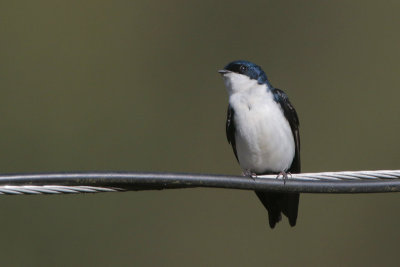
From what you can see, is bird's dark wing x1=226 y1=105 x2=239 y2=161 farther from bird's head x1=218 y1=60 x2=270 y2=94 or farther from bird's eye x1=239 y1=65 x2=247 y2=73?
bird's eye x1=239 y1=65 x2=247 y2=73

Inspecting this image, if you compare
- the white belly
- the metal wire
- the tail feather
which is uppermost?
the white belly

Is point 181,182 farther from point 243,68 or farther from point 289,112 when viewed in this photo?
point 243,68

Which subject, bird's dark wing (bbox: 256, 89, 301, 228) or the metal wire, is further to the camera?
bird's dark wing (bbox: 256, 89, 301, 228)

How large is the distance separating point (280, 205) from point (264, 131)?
486mm

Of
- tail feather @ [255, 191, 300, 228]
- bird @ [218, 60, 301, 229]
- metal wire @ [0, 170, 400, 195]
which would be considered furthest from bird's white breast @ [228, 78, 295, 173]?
metal wire @ [0, 170, 400, 195]

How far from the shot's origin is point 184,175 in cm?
325

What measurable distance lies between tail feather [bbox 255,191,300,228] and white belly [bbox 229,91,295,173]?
0.20m

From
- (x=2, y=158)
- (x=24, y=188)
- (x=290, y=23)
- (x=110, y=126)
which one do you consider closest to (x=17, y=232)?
(x=2, y=158)

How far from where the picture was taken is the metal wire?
10.2ft

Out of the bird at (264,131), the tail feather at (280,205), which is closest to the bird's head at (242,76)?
the bird at (264,131)

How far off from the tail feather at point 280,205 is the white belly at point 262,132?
0.65 ft

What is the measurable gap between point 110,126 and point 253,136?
3.98m

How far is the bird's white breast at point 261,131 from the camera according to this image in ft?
16.6

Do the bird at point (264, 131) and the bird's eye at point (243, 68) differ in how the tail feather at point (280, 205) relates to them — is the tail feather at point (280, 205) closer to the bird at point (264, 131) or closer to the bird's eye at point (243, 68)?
the bird at point (264, 131)
